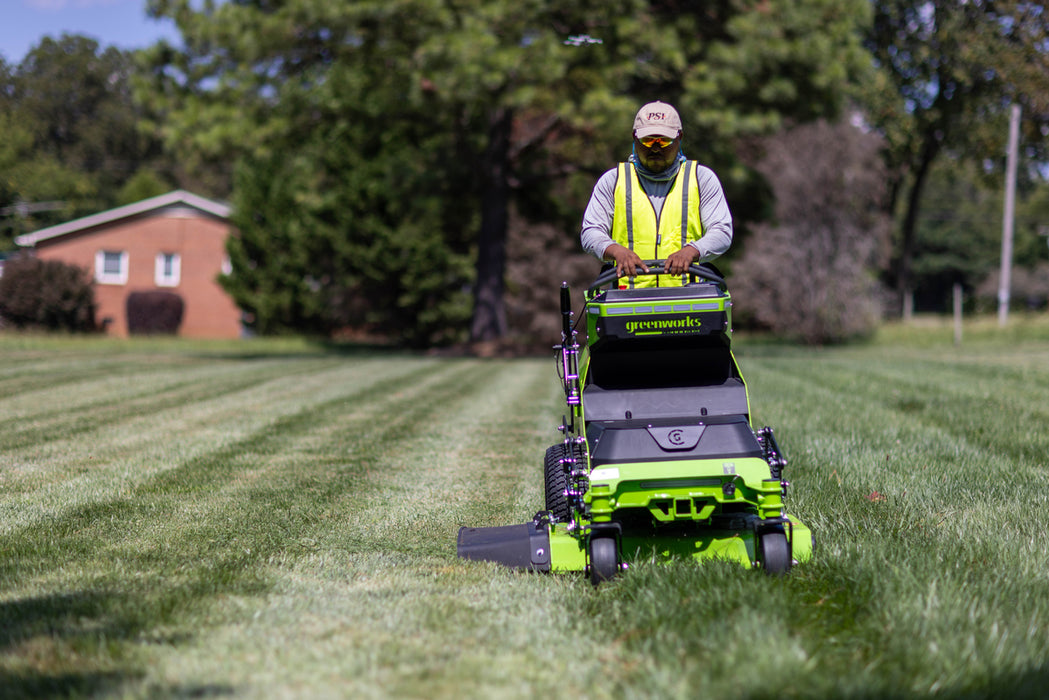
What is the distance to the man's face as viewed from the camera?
15.5ft

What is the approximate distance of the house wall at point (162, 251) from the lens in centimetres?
3947

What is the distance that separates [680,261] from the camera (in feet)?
14.5

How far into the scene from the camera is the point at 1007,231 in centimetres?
3375

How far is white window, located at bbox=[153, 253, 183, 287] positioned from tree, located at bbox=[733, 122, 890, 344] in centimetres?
2342

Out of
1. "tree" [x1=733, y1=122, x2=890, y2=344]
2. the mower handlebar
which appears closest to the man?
the mower handlebar

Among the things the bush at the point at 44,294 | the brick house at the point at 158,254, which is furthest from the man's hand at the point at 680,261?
the brick house at the point at 158,254

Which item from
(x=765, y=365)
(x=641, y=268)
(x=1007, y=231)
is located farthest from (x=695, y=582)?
(x=1007, y=231)

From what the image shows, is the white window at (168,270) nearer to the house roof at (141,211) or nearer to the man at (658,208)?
the house roof at (141,211)

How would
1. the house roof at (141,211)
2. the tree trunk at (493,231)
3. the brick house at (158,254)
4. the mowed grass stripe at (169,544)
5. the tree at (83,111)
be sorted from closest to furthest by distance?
1. the mowed grass stripe at (169,544)
2. the tree trunk at (493,231)
3. the house roof at (141,211)
4. the brick house at (158,254)
5. the tree at (83,111)

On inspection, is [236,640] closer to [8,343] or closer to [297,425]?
[297,425]

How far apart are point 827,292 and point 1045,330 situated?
20.7 ft

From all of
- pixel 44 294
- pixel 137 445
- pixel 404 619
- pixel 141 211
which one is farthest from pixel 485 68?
pixel 141 211

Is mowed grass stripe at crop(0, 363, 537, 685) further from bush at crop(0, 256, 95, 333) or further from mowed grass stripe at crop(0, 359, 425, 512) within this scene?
bush at crop(0, 256, 95, 333)

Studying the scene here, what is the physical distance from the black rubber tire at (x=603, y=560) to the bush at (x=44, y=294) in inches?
1326
